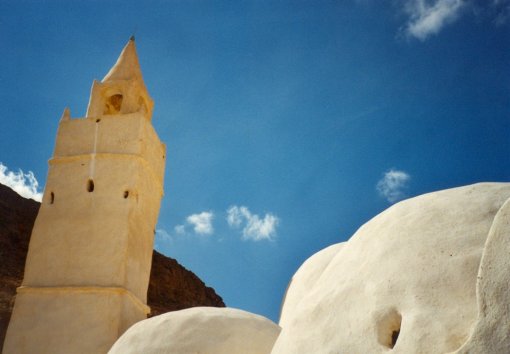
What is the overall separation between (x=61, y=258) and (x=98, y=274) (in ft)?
3.37

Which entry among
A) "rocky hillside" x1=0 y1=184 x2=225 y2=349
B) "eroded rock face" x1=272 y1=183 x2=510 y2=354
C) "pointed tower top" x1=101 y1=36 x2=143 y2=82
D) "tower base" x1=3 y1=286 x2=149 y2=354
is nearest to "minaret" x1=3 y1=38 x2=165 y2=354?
"tower base" x1=3 y1=286 x2=149 y2=354

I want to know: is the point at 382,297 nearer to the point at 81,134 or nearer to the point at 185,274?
the point at 81,134

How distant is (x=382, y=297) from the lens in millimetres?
5039

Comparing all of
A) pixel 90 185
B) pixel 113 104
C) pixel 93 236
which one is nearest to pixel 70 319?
pixel 93 236

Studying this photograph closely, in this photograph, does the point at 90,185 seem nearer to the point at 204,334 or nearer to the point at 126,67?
the point at 126,67

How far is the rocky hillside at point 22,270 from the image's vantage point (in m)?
28.3

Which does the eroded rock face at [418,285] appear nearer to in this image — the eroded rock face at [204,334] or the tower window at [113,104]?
the eroded rock face at [204,334]

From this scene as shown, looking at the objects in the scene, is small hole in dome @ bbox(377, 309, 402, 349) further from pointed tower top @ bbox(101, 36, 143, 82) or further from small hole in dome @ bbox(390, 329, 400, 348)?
pointed tower top @ bbox(101, 36, 143, 82)

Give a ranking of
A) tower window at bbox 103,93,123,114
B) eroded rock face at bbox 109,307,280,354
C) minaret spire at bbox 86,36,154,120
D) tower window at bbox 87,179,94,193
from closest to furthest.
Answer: eroded rock face at bbox 109,307,280,354
tower window at bbox 87,179,94,193
minaret spire at bbox 86,36,154,120
tower window at bbox 103,93,123,114

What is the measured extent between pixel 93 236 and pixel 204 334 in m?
6.11

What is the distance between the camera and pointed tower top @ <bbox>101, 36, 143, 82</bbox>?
16.4 metres

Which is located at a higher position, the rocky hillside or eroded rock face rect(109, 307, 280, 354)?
the rocky hillside

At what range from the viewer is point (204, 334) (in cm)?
786

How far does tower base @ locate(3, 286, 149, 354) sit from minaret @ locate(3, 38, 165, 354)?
0.02m
